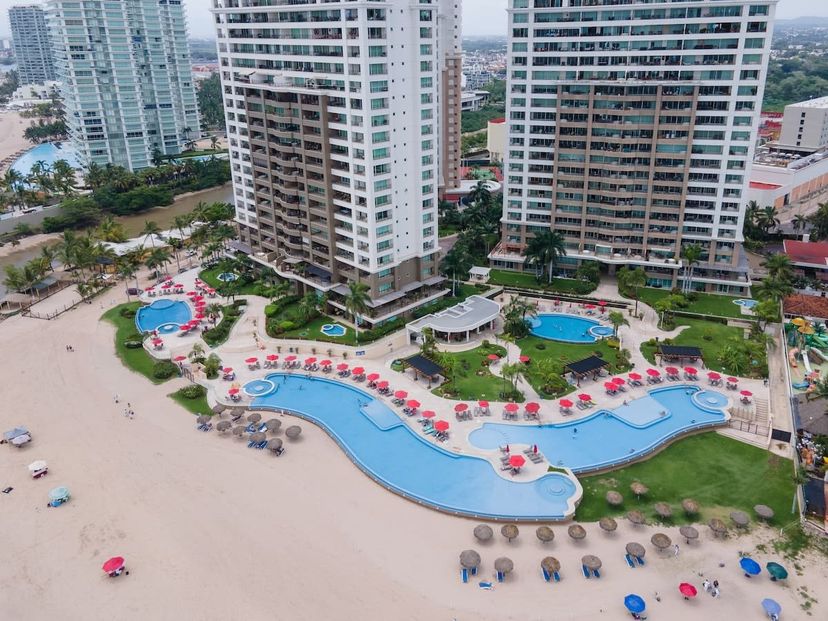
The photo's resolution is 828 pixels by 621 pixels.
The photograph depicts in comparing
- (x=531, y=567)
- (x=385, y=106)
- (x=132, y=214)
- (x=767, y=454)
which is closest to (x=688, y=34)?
(x=385, y=106)

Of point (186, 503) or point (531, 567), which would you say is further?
point (186, 503)

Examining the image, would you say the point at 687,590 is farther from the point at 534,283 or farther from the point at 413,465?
the point at 534,283

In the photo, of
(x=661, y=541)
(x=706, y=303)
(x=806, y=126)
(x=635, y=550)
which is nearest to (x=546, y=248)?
(x=706, y=303)

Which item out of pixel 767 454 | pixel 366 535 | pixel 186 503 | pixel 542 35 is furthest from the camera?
pixel 542 35

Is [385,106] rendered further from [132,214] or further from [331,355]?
[132,214]

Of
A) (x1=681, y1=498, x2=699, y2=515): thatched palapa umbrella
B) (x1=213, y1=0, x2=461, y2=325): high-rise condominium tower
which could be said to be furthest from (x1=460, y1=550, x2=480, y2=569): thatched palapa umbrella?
(x1=213, y1=0, x2=461, y2=325): high-rise condominium tower

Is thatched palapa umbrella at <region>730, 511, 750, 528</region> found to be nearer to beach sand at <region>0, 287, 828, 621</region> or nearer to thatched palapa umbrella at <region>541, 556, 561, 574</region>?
beach sand at <region>0, 287, 828, 621</region>
